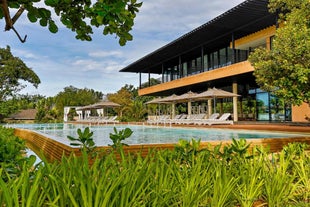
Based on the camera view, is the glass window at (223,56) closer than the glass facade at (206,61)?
No

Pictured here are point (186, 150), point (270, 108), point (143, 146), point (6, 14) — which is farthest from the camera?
point (270, 108)

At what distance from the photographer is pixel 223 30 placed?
22703 mm

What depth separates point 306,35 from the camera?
6.67 m

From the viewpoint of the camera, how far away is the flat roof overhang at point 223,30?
730 inches

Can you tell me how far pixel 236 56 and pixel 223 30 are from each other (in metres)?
3.34

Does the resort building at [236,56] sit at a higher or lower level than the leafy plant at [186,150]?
higher

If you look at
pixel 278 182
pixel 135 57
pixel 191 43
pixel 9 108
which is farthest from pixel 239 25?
pixel 9 108

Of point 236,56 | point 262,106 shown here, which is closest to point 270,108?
point 262,106

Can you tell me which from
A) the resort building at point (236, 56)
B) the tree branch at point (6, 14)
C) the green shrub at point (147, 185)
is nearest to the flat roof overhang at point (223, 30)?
the resort building at point (236, 56)

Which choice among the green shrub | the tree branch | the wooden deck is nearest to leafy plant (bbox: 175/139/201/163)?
the green shrub

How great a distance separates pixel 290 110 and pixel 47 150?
16496mm

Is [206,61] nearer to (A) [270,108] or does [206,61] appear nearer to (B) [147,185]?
(A) [270,108]

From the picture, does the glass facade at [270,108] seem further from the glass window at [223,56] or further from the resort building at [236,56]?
the glass window at [223,56]

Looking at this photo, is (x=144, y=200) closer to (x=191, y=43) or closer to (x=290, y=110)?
(x=290, y=110)
